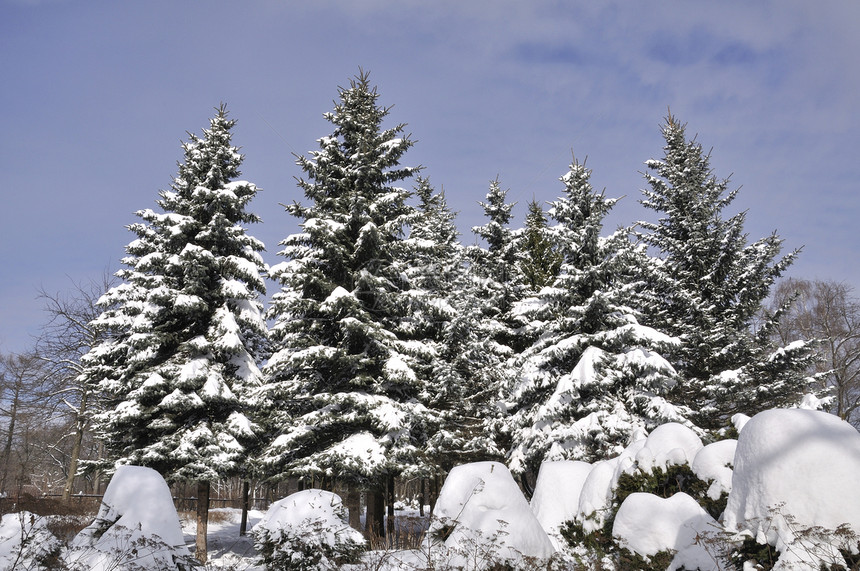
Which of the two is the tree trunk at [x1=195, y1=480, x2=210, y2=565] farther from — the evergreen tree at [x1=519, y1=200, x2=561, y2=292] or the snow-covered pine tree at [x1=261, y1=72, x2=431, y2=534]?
the evergreen tree at [x1=519, y1=200, x2=561, y2=292]

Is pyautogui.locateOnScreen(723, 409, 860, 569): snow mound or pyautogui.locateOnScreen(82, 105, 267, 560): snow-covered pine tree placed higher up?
pyautogui.locateOnScreen(82, 105, 267, 560): snow-covered pine tree

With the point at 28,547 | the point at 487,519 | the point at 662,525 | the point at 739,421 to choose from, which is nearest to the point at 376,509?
the point at 487,519

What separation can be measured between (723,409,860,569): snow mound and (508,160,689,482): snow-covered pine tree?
923cm

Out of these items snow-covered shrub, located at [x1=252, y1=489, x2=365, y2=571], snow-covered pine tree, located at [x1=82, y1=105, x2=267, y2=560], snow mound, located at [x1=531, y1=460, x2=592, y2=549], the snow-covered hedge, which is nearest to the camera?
the snow-covered hedge

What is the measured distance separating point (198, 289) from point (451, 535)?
12326 millimetres

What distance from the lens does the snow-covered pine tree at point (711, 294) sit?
17.0 metres

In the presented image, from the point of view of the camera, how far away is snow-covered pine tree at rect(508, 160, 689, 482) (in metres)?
15.1

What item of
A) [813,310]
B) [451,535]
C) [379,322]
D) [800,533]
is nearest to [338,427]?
[379,322]

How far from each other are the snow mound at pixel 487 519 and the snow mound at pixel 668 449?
2.29m

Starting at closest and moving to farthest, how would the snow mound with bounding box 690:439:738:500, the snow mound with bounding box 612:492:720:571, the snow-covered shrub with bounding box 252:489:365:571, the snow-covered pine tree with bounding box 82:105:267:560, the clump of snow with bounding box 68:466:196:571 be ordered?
1. the snow mound with bounding box 612:492:720:571
2. the clump of snow with bounding box 68:466:196:571
3. the snow-covered shrub with bounding box 252:489:365:571
4. the snow mound with bounding box 690:439:738:500
5. the snow-covered pine tree with bounding box 82:105:267:560

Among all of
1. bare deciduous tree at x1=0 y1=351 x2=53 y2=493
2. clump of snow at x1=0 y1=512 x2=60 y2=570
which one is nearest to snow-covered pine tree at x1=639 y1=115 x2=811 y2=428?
clump of snow at x1=0 y1=512 x2=60 y2=570

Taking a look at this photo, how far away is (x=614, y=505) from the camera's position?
26.8ft

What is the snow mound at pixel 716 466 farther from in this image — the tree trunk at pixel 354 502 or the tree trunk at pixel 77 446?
the tree trunk at pixel 77 446

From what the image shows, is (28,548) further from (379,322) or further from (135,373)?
(135,373)
